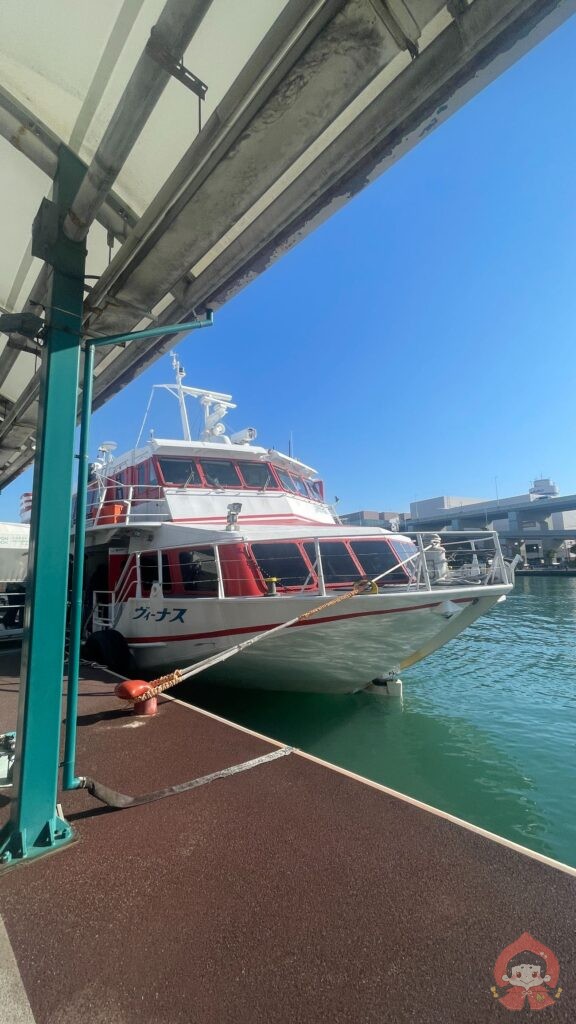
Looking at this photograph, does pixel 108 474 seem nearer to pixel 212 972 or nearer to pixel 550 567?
pixel 212 972

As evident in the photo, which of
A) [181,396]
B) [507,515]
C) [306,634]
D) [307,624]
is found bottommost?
[306,634]

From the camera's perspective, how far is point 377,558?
26.9 ft

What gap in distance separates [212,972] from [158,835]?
1207 millimetres

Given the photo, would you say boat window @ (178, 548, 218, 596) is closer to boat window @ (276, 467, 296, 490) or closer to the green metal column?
boat window @ (276, 467, 296, 490)

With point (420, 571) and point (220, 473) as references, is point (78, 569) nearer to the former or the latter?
point (420, 571)

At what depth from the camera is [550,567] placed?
66.7m

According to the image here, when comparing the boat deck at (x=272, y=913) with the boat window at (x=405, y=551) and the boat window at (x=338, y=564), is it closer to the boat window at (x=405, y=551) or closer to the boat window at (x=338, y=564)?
the boat window at (x=338, y=564)

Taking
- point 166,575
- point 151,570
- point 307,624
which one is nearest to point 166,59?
point 307,624

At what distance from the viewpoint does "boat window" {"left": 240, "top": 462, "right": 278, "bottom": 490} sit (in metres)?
10.5

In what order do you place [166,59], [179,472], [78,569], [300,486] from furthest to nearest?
[300,486]
[179,472]
[78,569]
[166,59]

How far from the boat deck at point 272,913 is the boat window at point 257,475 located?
24.2 ft

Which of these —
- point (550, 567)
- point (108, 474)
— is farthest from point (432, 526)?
point (108, 474)

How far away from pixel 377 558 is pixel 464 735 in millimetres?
3539

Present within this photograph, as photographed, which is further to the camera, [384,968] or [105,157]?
[105,157]
